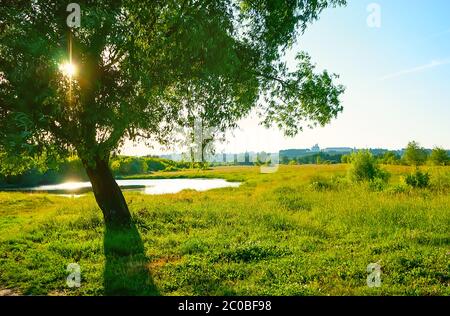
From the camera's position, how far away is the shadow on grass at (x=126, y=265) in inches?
424

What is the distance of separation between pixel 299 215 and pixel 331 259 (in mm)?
8936

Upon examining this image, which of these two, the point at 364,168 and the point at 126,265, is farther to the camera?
the point at 364,168

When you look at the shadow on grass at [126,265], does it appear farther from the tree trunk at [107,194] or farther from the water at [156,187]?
the water at [156,187]

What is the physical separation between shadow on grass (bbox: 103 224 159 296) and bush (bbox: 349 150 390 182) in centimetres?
3423

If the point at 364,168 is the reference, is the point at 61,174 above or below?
below

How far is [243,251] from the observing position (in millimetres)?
14328

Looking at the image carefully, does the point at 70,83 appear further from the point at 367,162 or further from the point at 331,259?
the point at 367,162

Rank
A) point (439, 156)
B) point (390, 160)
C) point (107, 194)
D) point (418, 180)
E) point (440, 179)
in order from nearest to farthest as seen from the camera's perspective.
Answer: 1. point (107, 194)
2. point (418, 180)
3. point (440, 179)
4. point (439, 156)
5. point (390, 160)

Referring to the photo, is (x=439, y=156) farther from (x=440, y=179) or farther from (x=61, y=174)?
(x=61, y=174)

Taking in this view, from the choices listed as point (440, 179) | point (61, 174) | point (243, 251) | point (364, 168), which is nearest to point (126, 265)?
point (243, 251)

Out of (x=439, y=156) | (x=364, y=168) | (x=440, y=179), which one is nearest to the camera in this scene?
(x=440, y=179)

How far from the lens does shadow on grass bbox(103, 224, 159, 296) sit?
10.8 meters

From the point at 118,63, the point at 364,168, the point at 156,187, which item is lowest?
the point at 156,187

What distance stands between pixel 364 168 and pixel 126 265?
128ft
